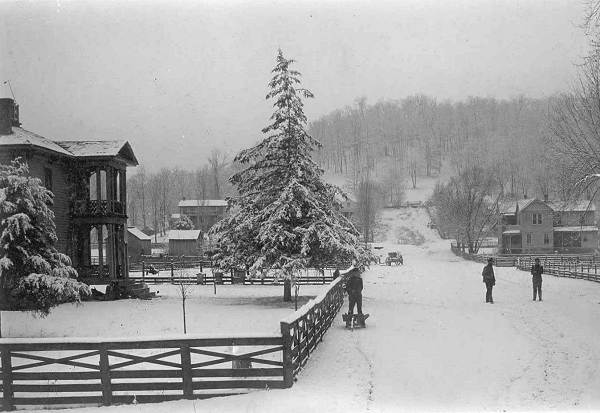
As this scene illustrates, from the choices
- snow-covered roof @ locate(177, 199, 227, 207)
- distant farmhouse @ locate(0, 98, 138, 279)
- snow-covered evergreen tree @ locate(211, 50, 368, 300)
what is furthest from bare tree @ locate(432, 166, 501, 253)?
distant farmhouse @ locate(0, 98, 138, 279)

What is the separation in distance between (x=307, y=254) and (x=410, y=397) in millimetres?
14250

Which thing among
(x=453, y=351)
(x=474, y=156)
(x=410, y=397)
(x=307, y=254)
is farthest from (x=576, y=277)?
(x=474, y=156)

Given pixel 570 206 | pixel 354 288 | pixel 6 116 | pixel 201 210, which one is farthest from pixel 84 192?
pixel 201 210

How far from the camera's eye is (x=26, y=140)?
821 inches

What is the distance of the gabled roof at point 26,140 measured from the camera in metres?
20.5

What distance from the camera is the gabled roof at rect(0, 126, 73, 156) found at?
805 inches

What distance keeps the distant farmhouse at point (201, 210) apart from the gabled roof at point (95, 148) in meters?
53.7

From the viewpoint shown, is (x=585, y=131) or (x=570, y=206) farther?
(x=570, y=206)

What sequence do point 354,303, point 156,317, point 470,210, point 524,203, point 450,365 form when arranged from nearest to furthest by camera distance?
point 450,365 < point 354,303 < point 156,317 < point 470,210 < point 524,203

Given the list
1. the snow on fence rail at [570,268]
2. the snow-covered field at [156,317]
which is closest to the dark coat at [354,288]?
the snow-covered field at [156,317]

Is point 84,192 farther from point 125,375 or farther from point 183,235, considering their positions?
point 183,235

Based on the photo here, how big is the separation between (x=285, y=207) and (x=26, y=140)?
34.2 ft

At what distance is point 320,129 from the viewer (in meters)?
53.7

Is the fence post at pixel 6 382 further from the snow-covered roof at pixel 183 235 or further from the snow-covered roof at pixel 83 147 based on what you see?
the snow-covered roof at pixel 183 235
